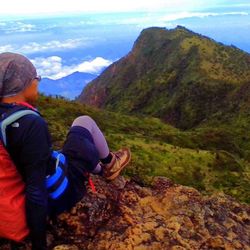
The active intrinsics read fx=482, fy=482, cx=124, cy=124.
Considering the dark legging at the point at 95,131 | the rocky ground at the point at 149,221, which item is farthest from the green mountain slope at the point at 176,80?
the dark legging at the point at 95,131

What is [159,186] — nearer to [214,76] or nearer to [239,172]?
[239,172]

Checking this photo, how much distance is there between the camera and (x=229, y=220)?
1188 centimetres

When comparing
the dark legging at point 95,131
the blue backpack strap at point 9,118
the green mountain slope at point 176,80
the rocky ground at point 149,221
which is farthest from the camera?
the green mountain slope at point 176,80

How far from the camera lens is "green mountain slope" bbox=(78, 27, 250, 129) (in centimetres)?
8788

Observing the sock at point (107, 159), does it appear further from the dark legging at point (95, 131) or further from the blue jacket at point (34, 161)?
the blue jacket at point (34, 161)

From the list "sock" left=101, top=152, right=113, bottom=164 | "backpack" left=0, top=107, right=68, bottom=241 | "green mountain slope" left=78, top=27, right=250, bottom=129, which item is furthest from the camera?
"green mountain slope" left=78, top=27, right=250, bottom=129

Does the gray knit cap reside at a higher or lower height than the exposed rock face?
higher

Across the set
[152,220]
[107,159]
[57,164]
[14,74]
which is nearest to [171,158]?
[107,159]

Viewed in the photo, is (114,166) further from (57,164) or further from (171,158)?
(171,158)

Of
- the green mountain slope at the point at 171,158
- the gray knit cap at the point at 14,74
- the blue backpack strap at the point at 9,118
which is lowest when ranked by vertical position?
the green mountain slope at the point at 171,158

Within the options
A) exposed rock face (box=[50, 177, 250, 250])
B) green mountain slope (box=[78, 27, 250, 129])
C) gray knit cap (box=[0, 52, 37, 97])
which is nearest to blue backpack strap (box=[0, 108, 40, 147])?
gray knit cap (box=[0, 52, 37, 97])

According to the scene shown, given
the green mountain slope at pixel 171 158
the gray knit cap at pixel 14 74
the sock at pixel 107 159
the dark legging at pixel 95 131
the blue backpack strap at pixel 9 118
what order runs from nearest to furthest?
the blue backpack strap at pixel 9 118 < the gray knit cap at pixel 14 74 < the dark legging at pixel 95 131 < the sock at pixel 107 159 < the green mountain slope at pixel 171 158

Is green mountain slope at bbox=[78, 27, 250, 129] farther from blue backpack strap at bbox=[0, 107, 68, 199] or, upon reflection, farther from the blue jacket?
the blue jacket

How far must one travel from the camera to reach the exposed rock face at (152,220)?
1009cm
